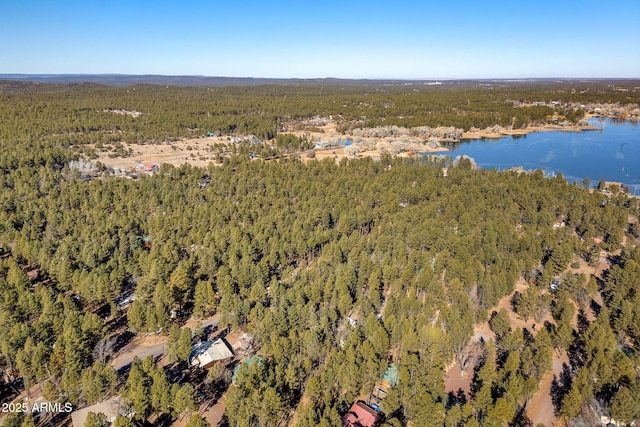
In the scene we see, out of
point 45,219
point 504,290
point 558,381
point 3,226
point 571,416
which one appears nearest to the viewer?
point 571,416

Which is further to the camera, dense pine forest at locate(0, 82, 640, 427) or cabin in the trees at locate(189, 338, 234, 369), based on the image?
cabin in the trees at locate(189, 338, 234, 369)

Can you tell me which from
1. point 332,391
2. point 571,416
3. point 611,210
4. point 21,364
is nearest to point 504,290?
point 571,416

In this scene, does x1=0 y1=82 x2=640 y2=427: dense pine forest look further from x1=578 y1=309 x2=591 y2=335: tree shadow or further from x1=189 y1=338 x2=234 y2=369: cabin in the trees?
x1=189 y1=338 x2=234 y2=369: cabin in the trees

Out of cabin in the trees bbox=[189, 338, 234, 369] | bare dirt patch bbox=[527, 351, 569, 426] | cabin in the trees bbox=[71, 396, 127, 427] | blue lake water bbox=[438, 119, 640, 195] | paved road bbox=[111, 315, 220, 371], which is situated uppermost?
blue lake water bbox=[438, 119, 640, 195]

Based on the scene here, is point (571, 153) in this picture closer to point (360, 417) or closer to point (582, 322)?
point (582, 322)

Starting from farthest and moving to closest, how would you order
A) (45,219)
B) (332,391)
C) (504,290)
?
(45,219) < (504,290) < (332,391)

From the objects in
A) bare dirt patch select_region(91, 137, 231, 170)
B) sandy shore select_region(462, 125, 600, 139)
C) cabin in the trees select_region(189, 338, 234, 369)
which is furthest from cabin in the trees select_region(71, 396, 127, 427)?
sandy shore select_region(462, 125, 600, 139)

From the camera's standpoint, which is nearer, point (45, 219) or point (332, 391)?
point (332, 391)

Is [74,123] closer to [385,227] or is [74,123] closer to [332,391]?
[385,227]
